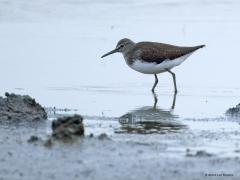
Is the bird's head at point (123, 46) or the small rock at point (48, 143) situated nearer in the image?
the small rock at point (48, 143)

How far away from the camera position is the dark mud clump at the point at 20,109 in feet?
27.7

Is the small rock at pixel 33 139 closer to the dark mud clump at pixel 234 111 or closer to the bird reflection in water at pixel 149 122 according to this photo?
the bird reflection in water at pixel 149 122

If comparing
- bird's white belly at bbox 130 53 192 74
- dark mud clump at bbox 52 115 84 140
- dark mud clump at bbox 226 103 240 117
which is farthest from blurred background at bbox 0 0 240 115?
dark mud clump at bbox 52 115 84 140

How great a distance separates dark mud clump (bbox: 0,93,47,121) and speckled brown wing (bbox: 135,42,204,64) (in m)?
3.96

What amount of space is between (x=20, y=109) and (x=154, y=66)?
4.04 meters

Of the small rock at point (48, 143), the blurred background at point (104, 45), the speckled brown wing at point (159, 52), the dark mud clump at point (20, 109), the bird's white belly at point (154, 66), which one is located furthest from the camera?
the speckled brown wing at point (159, 52)

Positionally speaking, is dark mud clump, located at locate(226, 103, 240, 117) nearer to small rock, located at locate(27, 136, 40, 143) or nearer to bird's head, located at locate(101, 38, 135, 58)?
small rock, located at locate(27, 136, 40, 143)

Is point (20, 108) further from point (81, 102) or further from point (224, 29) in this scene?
point (224, 29)

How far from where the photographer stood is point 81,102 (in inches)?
403

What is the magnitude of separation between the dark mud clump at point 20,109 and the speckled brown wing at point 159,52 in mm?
3963

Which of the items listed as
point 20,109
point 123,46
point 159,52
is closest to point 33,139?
point 20,109

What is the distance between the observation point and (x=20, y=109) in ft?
27.8

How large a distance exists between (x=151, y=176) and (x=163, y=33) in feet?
29.2

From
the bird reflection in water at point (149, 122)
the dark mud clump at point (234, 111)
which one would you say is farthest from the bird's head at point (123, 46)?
the dark mud clump at point (234, 111)
